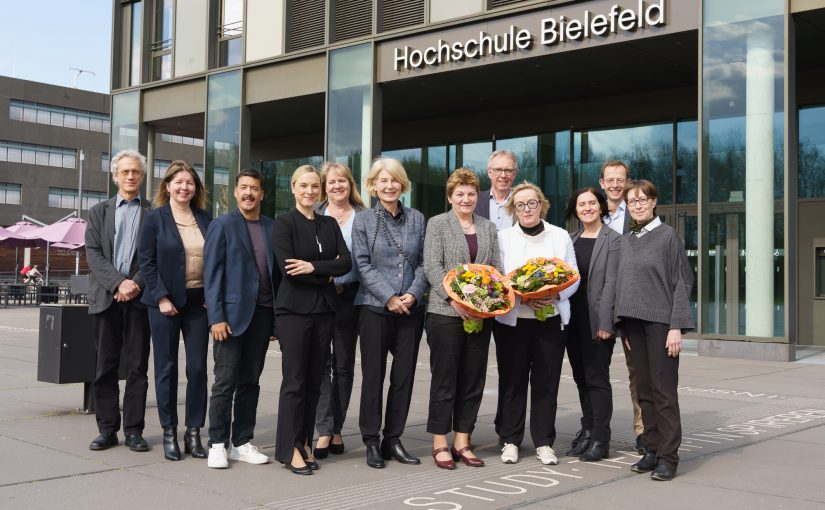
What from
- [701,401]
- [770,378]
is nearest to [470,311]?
[701,401]

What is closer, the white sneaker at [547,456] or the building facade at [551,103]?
the white sneaker at [547,456]

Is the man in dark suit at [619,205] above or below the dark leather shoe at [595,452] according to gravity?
above

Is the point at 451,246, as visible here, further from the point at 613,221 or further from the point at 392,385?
the point at 613,221

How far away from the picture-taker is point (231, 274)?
18.9 feet

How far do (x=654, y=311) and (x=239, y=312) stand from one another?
2.68 m

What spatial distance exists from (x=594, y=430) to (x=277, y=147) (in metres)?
20.0

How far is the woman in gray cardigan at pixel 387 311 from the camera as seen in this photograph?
579 cm

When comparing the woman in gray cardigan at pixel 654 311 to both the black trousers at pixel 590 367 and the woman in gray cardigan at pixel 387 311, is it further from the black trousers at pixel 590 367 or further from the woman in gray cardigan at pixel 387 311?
the woman in gray cardigan at pixel 387 311

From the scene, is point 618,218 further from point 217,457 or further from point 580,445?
point 217,457

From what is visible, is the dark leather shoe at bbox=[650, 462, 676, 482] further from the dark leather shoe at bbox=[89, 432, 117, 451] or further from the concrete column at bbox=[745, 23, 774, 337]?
the concrete column at bbox=[745, 23, 774, 337]

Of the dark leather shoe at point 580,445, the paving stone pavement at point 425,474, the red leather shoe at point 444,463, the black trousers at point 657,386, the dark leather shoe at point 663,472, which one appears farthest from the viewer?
the dark leather shoe at point 580,445

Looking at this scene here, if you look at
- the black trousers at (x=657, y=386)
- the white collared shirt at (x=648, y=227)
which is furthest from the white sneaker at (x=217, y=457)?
the white collared shirt at (x=648, y=227)

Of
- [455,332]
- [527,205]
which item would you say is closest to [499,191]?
[527,205]

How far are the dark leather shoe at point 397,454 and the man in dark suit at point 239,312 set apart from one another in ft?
2.56
